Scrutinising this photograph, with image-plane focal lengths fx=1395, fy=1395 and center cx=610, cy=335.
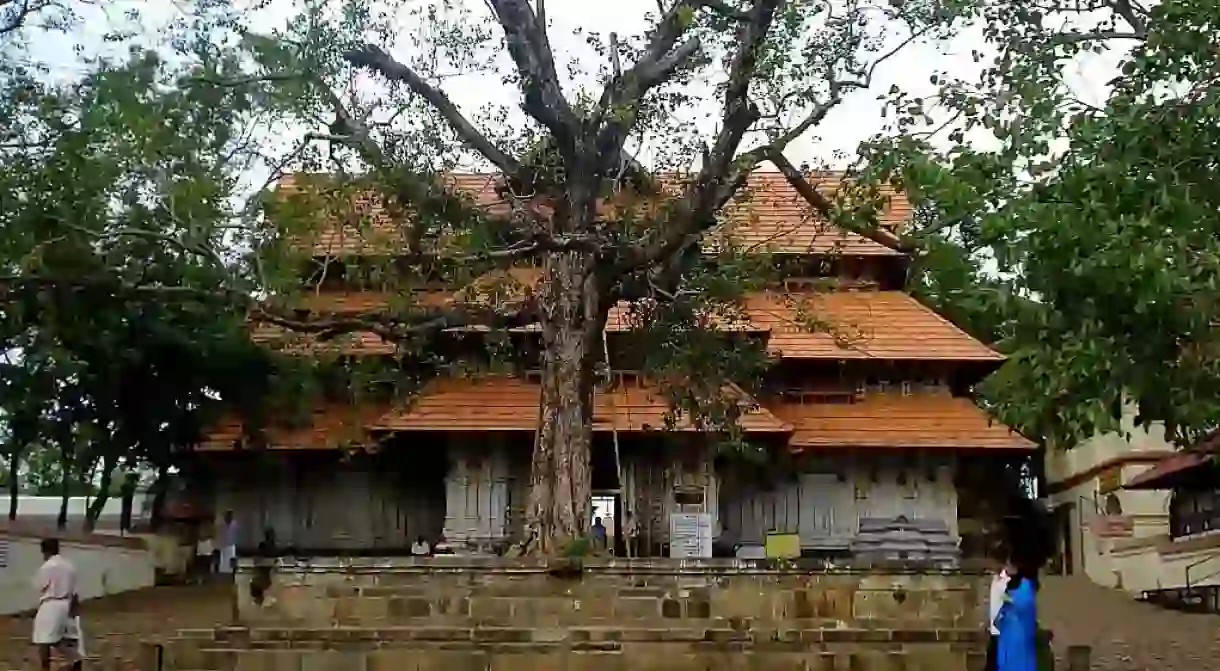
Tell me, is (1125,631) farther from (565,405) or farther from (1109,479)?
(1109,479)

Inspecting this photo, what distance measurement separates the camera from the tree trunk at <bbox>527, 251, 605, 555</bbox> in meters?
11.4

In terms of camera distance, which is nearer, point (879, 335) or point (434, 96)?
point (434, 96)

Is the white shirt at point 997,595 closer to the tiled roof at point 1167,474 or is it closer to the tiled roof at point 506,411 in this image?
the tiled roof at point 506,411

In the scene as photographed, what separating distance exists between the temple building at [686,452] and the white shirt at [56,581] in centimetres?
829

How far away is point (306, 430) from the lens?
67.8 ft

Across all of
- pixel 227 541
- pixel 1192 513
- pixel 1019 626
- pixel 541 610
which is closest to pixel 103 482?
pixel 227 541

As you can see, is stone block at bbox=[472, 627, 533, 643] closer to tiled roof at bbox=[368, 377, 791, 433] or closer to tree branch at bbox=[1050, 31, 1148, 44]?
tree branch at bbox=[1050, 31, 1148, 44]

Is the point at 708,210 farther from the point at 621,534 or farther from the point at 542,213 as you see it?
the point at 621,534

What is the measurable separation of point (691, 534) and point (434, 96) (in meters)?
7.94

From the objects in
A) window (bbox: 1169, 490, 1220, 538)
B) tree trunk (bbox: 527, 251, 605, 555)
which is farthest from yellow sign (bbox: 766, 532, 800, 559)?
window (bbox: 1169, 490, 1220, 538)

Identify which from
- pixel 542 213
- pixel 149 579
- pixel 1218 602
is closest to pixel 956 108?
pixel 542 213

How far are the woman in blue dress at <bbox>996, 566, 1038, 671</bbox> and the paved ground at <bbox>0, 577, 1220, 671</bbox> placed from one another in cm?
378

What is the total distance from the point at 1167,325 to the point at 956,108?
6.31 ft

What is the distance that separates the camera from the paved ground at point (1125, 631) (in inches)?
479
